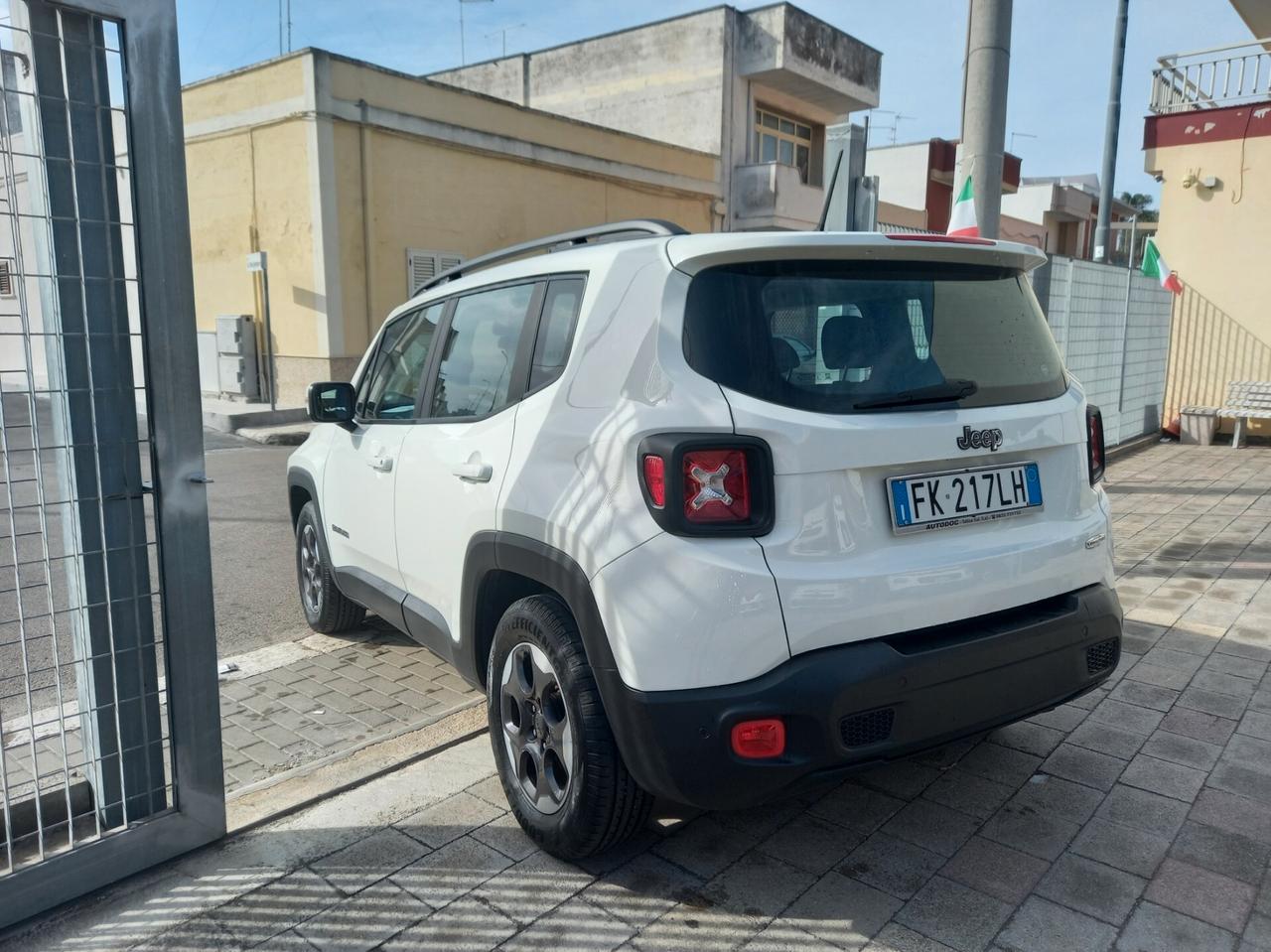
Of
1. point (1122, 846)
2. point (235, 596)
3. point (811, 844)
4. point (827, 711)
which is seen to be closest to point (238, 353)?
point (235, 596)

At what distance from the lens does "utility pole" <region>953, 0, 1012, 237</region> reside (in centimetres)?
574

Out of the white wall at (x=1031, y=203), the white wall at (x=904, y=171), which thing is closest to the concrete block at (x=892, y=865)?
the white wall at (x=904, y=171)

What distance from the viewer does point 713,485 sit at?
2.38 m

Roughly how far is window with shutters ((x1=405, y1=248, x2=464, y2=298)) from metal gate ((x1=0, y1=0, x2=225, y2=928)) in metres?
14.3

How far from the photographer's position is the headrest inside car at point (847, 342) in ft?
8.52

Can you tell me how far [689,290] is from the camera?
2.55m

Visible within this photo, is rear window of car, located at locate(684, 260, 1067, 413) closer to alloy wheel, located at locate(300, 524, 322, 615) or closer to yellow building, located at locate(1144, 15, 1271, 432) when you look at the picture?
alloy wheel, located at locate(300, 524, 322, 615)

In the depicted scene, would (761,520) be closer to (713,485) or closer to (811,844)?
(713,485)

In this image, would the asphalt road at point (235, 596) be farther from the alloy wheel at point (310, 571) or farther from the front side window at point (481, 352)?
the front side window at point (481, 352)

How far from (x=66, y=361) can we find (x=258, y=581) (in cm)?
382

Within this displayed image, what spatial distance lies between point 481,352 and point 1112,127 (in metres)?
12.8

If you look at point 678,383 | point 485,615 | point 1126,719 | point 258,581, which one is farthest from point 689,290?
point 258,581

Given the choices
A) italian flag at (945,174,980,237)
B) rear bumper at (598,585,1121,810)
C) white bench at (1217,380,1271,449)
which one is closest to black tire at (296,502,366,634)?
rear bumper at (598,585,1121,810)

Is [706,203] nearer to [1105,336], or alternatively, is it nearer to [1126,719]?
[1105,336]
